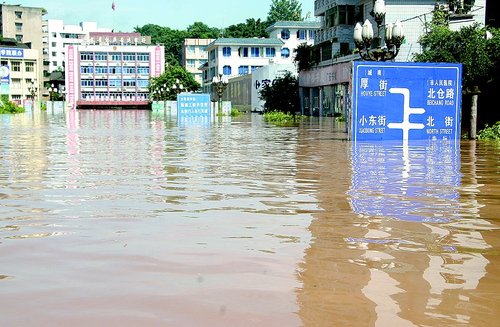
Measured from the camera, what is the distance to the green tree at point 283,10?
11900 centimetres

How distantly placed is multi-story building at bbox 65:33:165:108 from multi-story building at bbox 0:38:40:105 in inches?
251

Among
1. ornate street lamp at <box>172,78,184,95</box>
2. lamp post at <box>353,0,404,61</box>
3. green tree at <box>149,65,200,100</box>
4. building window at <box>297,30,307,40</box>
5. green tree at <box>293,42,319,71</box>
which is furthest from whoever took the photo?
green tree at <box>149,65,200,100</box>

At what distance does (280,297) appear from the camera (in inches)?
160

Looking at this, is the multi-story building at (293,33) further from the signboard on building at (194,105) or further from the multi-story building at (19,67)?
the multi-story building at (19,67)

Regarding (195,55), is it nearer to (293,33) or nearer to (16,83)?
(293,33)

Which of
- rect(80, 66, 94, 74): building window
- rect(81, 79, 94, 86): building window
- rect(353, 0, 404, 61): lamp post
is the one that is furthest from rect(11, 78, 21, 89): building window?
rect(353, 0, 404, 61): lamp post

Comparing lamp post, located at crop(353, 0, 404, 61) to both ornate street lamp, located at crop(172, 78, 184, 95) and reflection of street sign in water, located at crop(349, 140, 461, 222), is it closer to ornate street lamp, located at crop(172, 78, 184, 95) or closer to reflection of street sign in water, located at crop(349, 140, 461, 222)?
reflection of street sign in water, located at crop(349, 140, 461, 222)

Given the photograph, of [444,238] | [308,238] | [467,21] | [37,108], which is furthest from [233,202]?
[37,108]

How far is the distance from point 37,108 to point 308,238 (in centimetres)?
8382

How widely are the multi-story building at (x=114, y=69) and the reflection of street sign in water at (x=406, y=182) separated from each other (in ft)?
303

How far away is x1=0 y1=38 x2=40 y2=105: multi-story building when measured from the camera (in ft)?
336

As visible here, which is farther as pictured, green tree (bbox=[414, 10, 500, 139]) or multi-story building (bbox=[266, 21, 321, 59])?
multi-story building (bbox=[266, 21, 321, 59])

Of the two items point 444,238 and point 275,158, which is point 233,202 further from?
point 275,158

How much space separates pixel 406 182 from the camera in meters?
9.75
